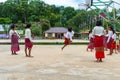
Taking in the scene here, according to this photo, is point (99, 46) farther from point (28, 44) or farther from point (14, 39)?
point (14, 39)

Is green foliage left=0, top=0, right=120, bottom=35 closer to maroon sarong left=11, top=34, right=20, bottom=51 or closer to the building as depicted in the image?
the building

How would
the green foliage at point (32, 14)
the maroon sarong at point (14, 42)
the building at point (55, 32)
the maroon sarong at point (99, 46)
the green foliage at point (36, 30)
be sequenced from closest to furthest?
the maroon sarong at point (99, 46) → the maroon sarong at point (14, 42) → the green foliage at point (36, 30) → the building at point (55, 32) → the green foliage at point (32, 14)

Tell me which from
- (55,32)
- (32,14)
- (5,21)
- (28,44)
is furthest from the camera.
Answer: (32,14)

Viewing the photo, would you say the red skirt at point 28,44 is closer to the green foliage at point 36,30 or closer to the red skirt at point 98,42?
the red skirt at point 98,42

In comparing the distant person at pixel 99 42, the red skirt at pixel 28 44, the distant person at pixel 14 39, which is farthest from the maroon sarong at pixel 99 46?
the distant person at pixel 14 39

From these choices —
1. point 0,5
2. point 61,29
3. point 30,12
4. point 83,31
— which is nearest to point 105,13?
point 83,31

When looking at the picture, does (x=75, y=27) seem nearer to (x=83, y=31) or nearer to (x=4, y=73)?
(x=83, y=31)

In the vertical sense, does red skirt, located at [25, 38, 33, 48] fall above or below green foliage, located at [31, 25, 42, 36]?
above

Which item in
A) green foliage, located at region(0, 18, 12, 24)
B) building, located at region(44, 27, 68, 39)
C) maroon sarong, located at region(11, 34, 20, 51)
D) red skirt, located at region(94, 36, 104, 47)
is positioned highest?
red skirt, located at region(94, 36, 104, 47)

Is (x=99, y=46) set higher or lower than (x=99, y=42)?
lower

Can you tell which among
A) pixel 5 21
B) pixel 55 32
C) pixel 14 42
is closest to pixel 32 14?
pixel 5 21

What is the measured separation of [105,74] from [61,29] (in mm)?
104108

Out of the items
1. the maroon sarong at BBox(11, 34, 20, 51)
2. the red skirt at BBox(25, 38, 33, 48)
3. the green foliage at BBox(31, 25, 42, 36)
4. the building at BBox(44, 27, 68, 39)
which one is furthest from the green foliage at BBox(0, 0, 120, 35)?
the red skirt at BBox(25, 38, 33, 48)

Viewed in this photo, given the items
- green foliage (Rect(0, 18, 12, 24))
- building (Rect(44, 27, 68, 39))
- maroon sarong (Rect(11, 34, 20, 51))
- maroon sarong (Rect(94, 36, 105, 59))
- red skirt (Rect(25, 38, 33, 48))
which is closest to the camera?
maroon sarong (Rect(94, 36, 105, 59))
